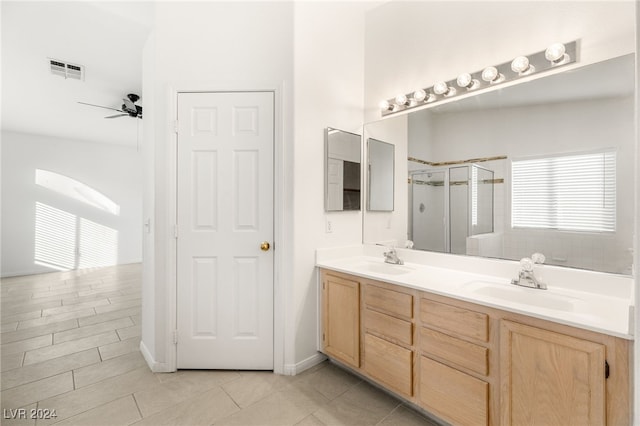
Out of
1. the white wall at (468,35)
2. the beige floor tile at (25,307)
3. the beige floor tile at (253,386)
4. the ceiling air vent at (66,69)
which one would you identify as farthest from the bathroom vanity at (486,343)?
the beige floor tile at (25,307)

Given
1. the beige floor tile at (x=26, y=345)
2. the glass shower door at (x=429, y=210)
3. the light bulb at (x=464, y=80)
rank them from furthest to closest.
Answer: the beige floor tile at (x=26, y=345) → the glass shower door at (x=429, y=210) → the light bulb at (x=464, y=80)

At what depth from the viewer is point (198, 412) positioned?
1787 mm

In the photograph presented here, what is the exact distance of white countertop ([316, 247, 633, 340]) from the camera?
45.8 inches

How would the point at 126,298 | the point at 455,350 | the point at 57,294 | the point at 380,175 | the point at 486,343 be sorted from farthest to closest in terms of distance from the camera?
the point at 57,294 → the point at 126,298 → the point at 380,175 → the point at 455,350 → the point at 486,343

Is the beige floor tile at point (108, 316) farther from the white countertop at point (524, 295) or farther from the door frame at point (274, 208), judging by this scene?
the white countertop at point (524, 295)

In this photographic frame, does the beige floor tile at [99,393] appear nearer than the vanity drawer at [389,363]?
No

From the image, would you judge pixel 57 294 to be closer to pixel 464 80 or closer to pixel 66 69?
pixel 66 69

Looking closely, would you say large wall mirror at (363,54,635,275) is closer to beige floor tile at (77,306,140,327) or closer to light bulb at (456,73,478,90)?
light bulb at (456,73,478,90)

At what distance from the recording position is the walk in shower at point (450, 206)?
6.40 feet

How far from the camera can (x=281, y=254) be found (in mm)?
2197

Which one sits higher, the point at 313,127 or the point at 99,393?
the point at 313,127

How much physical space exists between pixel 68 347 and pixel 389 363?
290cm

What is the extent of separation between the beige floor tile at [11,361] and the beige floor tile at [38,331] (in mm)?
405

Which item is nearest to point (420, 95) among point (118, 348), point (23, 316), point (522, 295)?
point (522, 295)
